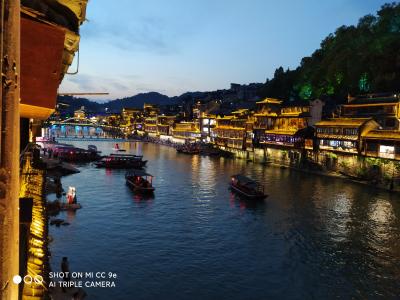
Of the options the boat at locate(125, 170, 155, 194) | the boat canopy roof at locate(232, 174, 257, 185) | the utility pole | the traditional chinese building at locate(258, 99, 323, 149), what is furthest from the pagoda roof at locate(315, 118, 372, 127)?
the utility pole

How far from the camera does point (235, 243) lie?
30078 mm

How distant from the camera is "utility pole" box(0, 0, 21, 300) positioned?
2.65 m

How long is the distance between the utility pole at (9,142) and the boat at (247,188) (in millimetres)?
43402

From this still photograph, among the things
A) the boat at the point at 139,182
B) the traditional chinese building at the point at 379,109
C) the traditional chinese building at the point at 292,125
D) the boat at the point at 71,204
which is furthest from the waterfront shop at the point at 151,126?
the boat at the point at 71,204

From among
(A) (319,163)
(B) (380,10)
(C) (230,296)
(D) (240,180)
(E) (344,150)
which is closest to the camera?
(C) (230,296)

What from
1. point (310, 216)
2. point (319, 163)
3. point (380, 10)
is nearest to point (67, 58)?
point (310, 216)

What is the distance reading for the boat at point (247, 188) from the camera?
149 ft

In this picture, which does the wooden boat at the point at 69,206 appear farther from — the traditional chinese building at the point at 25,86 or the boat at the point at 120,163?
the boat at the point at 120,163

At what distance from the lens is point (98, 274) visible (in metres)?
23.7

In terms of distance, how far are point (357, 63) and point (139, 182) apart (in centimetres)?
5830

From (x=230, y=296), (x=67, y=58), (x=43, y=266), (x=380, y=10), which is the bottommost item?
(x=230, y=296)

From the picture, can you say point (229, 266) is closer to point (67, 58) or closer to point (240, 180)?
point (67, 58)

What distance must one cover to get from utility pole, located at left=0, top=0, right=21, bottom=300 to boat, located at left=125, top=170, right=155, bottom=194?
4506cm

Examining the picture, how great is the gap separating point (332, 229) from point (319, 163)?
3773 cm
